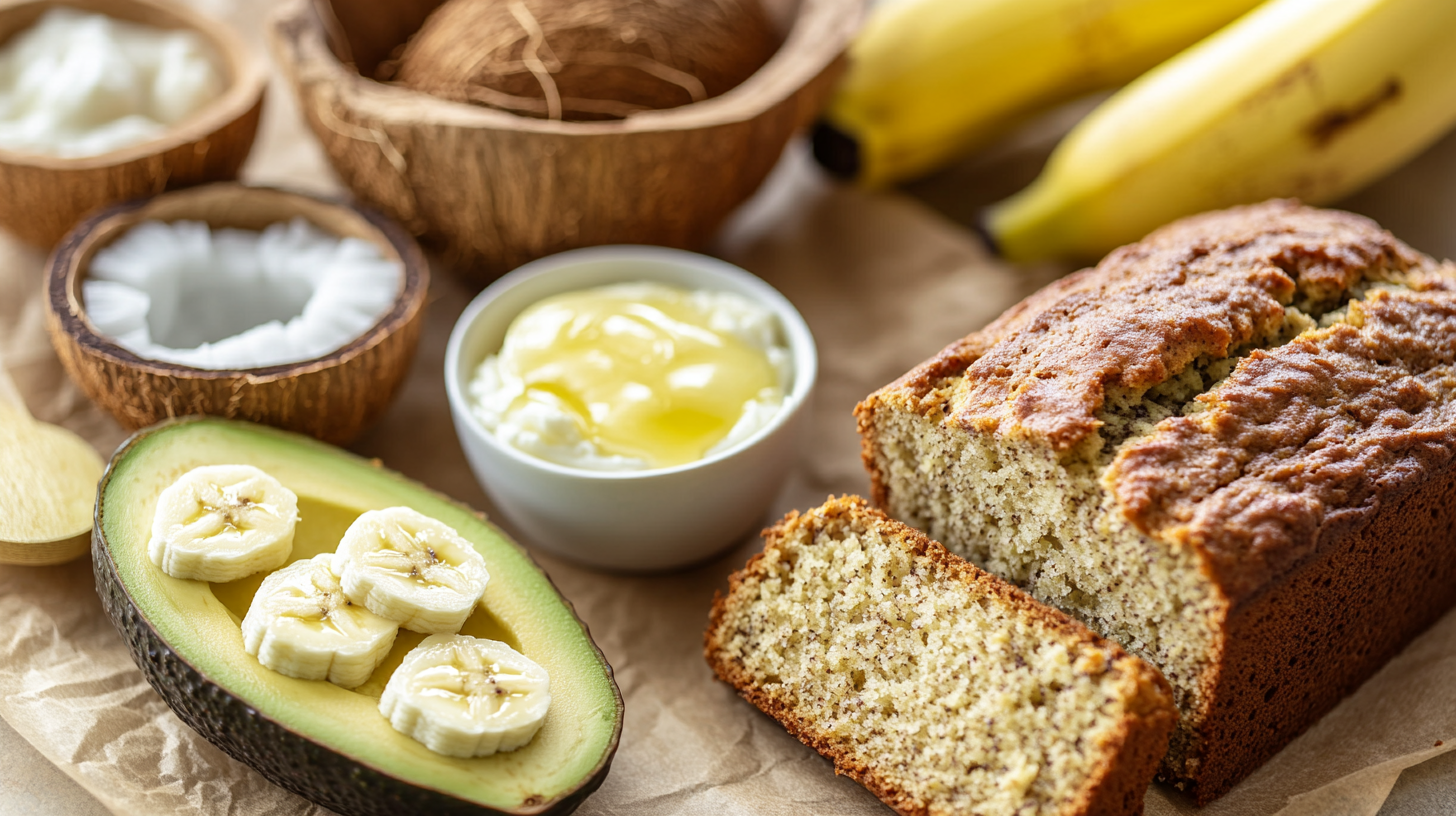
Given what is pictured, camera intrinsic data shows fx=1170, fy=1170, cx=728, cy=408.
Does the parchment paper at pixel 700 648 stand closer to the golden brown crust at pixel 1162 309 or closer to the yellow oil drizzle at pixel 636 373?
the yellow oil drizzle at pixel 636 373

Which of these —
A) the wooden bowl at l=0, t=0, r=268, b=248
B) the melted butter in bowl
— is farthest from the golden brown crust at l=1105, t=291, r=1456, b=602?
the wooden bowl at l=0, t=0, r=268, b=248

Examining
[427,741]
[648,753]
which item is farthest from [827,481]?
[427,741]

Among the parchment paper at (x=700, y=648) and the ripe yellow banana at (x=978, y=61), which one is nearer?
the parchment paper at (x=700, y=648)

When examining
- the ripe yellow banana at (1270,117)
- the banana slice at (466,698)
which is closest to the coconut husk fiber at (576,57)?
the ripe yellow banana at (1270,117)

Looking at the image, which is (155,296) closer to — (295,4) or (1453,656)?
(295,4)

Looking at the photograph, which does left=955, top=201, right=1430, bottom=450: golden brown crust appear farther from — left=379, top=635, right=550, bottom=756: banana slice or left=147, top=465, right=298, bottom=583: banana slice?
left=147, top=465, right=298, bottom=583: banana slice

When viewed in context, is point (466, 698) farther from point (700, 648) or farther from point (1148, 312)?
point (1148, 312)

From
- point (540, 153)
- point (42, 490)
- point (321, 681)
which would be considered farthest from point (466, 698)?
point (540, 153)
